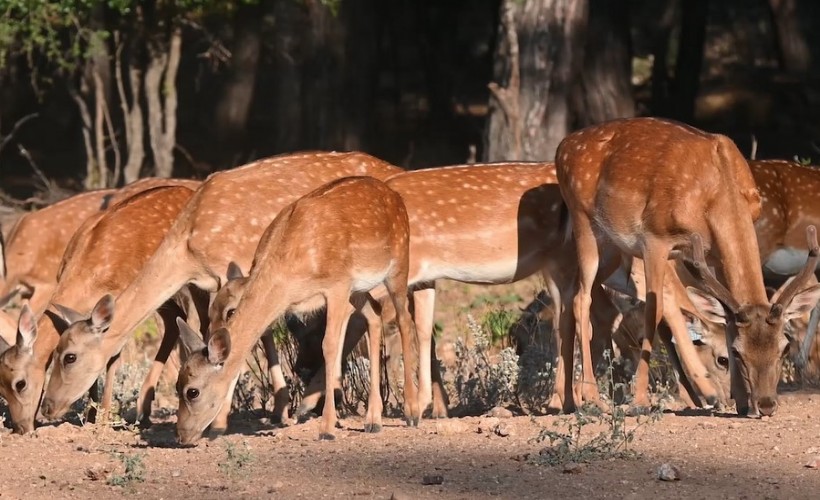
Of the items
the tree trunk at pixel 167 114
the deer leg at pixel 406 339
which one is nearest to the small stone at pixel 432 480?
the deer leg at pixel 406 339

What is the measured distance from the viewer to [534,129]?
16688 millimetres

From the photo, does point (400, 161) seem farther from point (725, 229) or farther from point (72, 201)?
point (725, 229)

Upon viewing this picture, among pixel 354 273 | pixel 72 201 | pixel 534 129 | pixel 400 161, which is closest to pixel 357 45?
pixel 400 161

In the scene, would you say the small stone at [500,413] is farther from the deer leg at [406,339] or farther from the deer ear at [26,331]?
the deer ear at [26,331]

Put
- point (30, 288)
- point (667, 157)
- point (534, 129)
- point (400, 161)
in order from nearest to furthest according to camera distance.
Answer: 1. point (667, 157)
2. point (30, 288)
3. point (534, 129)
4. point (400, 161)

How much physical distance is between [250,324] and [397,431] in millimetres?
1078

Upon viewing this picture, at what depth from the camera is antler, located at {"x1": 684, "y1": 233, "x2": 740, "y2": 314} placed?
9273 millimetres

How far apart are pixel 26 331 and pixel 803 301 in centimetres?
489

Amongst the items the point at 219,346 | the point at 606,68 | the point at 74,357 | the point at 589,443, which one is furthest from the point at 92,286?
the point at 606,68

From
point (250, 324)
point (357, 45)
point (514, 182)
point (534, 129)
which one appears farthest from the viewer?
point (357, 45)

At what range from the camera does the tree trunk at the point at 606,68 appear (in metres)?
19.7

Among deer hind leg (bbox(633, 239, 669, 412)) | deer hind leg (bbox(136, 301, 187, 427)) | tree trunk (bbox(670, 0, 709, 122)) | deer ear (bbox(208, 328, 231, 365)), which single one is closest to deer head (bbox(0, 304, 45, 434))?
deer hind leg (bbox(136, 301, 187, 427))

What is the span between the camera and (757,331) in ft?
30.6

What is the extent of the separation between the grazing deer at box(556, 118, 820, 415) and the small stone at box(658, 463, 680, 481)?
1909mm
